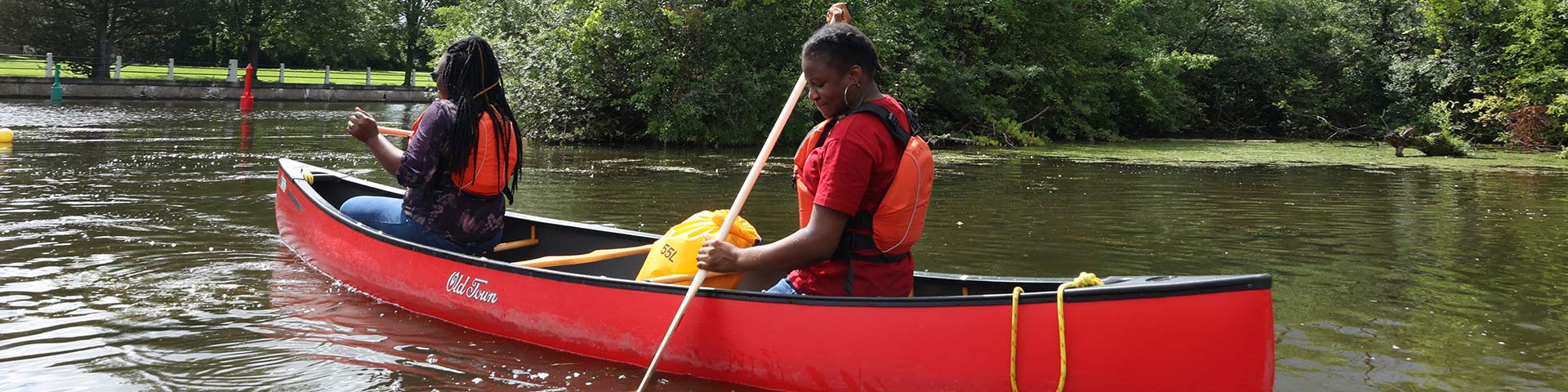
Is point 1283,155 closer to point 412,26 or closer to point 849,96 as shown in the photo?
point 849,96

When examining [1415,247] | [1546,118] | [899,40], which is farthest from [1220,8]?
[1415,247]

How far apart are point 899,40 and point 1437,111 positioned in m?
12.1

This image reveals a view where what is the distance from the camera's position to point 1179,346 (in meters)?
3.65

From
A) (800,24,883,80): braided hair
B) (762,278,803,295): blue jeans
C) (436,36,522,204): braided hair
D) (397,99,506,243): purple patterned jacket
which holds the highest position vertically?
(800,24,883,80): braided hair

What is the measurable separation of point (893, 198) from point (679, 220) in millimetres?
5810

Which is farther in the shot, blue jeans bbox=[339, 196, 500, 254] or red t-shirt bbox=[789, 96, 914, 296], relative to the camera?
blue jeans bbox=[339, 196, 500, 254]

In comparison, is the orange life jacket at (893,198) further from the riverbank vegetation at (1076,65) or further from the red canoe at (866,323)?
→ the riverbank vegetation at (1076,65)

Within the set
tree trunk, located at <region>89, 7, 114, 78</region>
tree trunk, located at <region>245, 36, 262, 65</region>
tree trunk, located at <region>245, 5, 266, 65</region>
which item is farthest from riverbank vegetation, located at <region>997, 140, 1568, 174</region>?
tree trunk, located at <region>245, 36, 262, 65</region>

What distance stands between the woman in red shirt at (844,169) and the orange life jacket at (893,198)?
0.01m

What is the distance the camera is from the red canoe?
3621 mm

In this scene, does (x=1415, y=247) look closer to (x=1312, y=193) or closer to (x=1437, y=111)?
(x=1312, y=193)

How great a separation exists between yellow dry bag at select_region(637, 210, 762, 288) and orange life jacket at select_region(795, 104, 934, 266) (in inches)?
33.2

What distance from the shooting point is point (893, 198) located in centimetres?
395

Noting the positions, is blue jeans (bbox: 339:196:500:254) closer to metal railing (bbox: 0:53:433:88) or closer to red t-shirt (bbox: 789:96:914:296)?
red t-shirt (bbox: 789:96:914:296)
